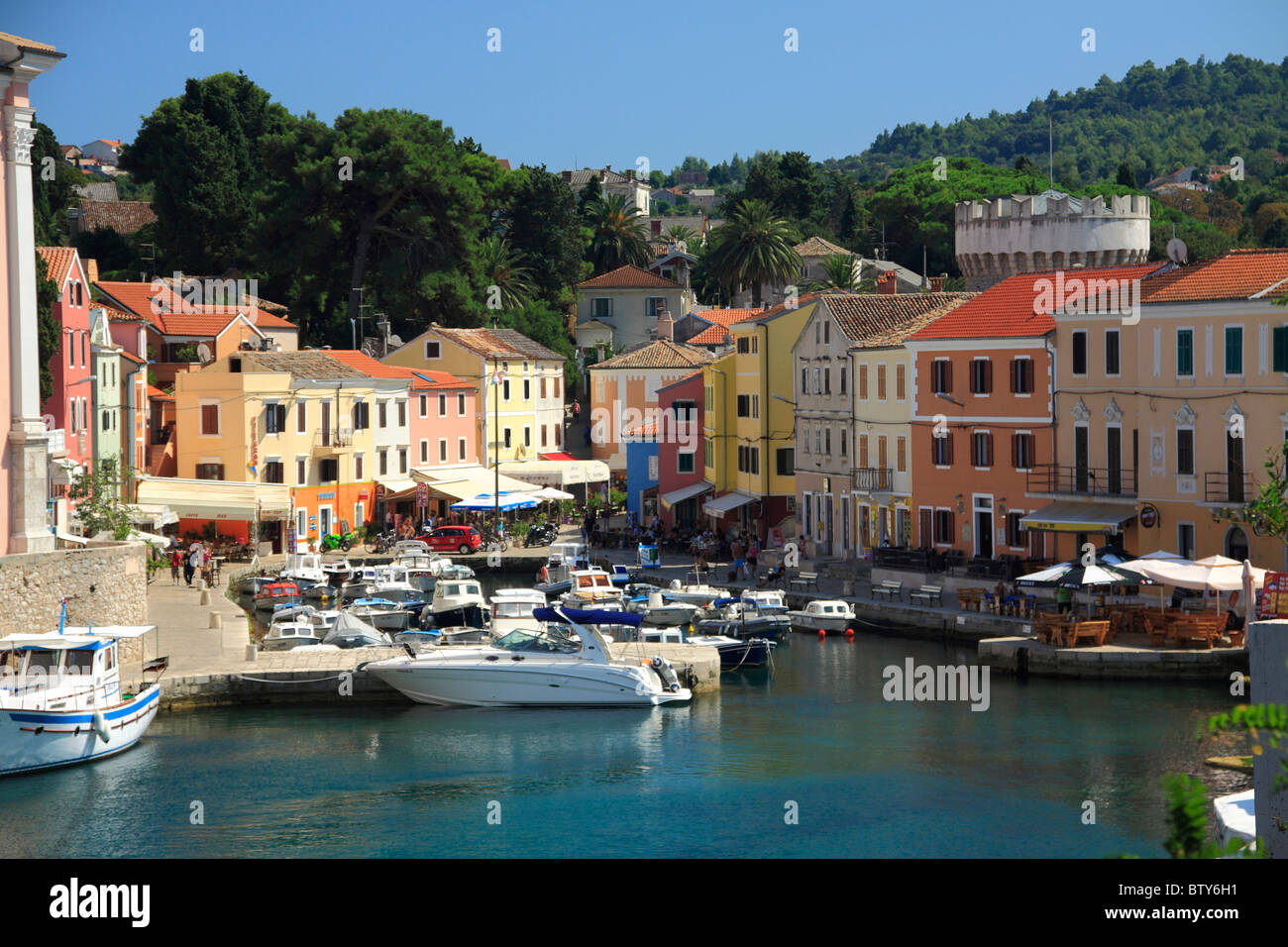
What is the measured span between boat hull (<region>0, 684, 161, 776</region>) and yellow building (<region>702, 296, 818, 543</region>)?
1349 inches

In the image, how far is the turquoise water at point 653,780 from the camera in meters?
24.6

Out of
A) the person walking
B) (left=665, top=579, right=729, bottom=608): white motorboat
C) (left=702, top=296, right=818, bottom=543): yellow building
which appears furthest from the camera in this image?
(left=702, top=296, right=818, bottom=543): yellow building

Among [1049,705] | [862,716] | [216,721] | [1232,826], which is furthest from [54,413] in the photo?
[1232,826]

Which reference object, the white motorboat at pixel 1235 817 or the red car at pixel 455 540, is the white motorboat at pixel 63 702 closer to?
the white motorboat at pixel 1235 817

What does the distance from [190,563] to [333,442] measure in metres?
14.7

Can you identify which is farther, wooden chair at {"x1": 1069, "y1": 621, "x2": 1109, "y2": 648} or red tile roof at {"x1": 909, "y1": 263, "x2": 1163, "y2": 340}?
red tile roof at {"x1": 909, "y1": 263, "x2": 1163, "y2": 340}

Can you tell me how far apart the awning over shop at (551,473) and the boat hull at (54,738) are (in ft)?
152

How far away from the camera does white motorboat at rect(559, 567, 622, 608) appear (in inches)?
1875

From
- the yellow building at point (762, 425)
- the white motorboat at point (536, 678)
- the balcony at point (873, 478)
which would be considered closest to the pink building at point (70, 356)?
the white motorboat at point (536, 678)

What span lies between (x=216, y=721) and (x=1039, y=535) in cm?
2389

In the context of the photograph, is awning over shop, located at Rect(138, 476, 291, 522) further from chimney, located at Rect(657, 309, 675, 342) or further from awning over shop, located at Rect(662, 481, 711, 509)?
chimney, located at Rect(657, 309, 675, 342)

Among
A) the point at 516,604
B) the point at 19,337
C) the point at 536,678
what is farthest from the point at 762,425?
the point at 19,337

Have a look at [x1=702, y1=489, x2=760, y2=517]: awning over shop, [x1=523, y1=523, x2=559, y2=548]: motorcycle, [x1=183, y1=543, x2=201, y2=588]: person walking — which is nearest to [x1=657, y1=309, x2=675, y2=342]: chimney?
[x1=523, y1=523, x2=559, y2=548]: motorcycle

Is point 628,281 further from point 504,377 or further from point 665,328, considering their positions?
point 504,377
